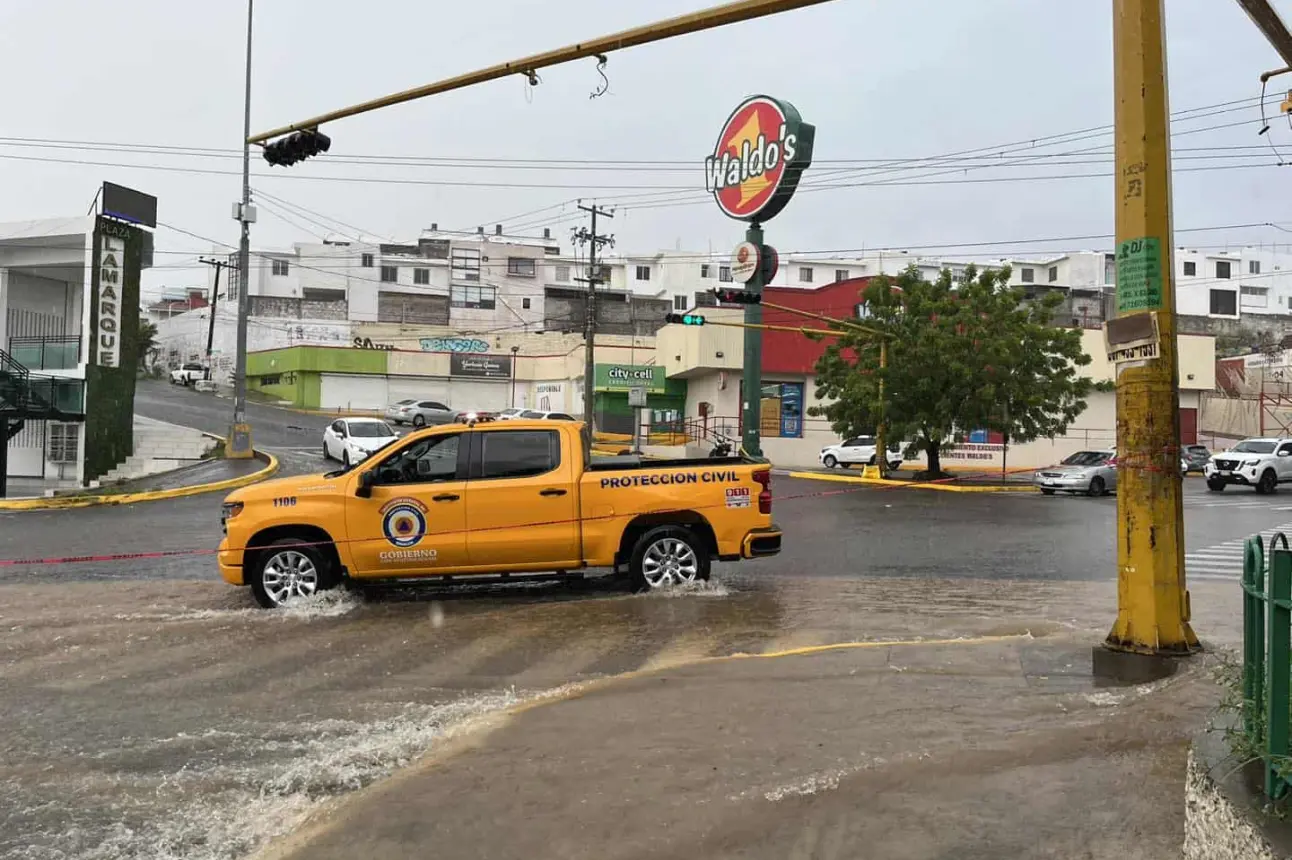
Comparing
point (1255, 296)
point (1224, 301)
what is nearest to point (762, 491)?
point (1224, 301)

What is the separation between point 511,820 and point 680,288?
82.7 meters

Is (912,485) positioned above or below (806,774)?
above

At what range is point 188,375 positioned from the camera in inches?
2761

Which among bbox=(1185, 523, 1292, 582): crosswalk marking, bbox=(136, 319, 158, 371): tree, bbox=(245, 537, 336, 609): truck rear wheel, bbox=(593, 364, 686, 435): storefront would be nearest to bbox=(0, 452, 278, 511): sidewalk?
bbox=(245, 537, 336, 609): truck rear wheel

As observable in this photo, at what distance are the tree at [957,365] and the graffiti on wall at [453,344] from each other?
37652mm

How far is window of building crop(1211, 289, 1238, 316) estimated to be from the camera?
80.1 meters

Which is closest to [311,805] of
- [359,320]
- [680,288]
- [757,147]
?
[757,147]

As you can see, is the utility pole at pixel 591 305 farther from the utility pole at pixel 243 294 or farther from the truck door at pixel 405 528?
the truck door at pixel 405 528

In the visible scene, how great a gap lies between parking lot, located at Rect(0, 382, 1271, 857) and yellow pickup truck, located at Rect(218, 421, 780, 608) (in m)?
0.40

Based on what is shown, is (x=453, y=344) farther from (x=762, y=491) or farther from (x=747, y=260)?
(x=762, y=491)

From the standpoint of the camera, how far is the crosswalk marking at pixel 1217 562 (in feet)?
42.0

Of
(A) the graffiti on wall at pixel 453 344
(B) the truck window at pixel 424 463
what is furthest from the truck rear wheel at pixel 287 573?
(A) the graffiti on wall at pixel 453 344

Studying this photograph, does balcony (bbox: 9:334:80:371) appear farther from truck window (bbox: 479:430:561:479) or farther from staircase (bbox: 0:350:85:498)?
truck window (bbox: 479:430:561:479)

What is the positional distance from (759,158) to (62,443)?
23217 millimetres
